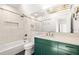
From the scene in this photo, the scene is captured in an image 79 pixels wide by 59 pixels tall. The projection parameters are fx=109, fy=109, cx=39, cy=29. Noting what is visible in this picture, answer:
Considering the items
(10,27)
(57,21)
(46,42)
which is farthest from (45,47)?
(10,27)

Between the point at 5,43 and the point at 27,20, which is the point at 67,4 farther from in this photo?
the point at 5,43

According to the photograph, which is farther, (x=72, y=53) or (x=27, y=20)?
(x=27, y=20)

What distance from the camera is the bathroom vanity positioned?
1.92m

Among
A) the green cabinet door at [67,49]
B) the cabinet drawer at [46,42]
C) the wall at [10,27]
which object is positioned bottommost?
the green cabinet door at [67,49]

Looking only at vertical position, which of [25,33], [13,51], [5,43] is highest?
[25,33]

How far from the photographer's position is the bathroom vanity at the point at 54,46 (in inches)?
75.8

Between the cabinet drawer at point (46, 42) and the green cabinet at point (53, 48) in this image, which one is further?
the cabinet drawer at point (46, 42)

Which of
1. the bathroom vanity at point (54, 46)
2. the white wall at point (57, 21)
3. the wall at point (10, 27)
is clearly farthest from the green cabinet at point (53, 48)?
the wall at point (10, 27)

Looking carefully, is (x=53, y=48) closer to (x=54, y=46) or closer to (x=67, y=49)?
(x=54, y=46)

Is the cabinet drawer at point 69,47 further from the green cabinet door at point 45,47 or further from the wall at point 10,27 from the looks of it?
the wall at point 10,27
